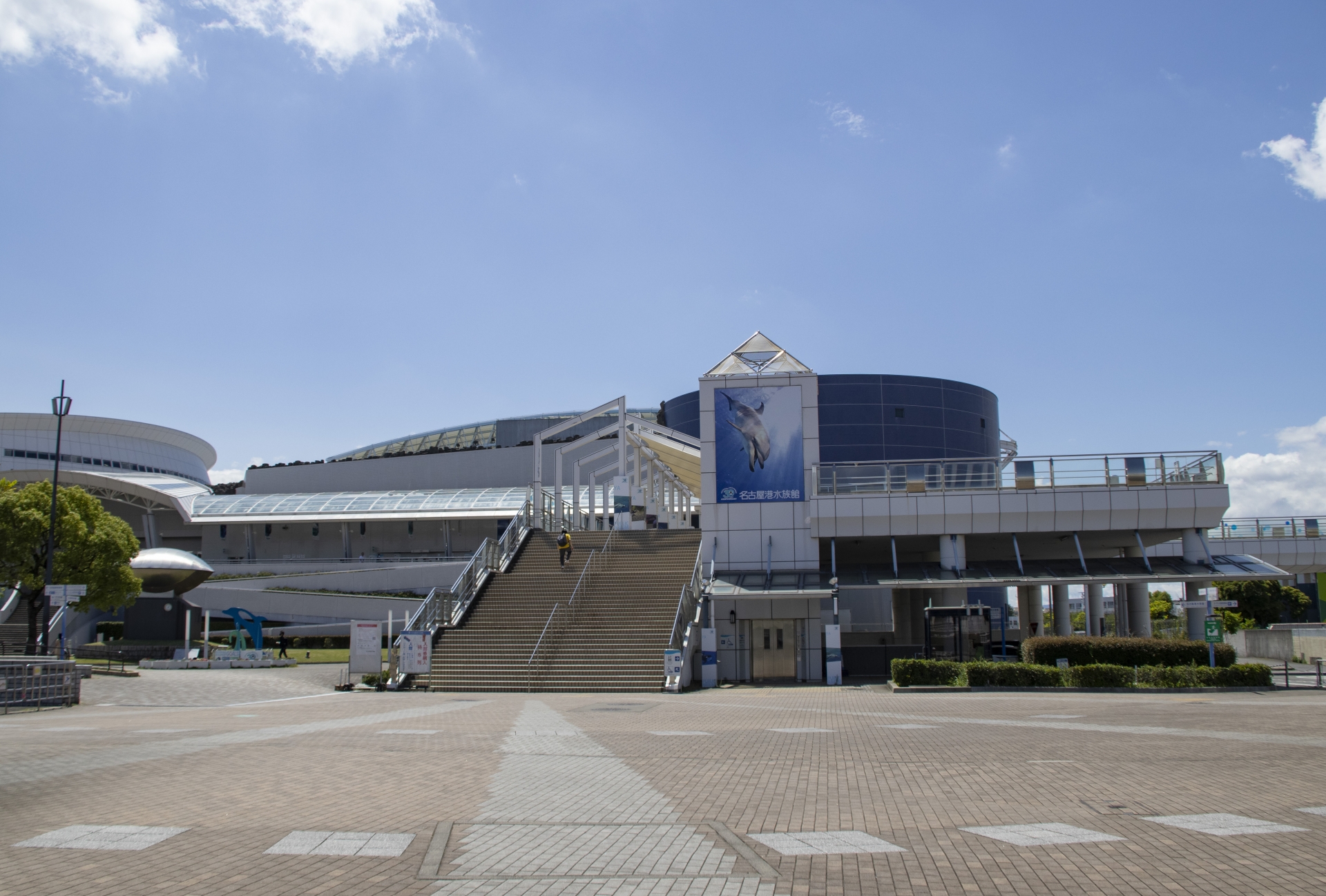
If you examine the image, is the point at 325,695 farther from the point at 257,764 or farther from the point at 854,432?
the point at 854,432

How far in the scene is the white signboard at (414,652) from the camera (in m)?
22.8

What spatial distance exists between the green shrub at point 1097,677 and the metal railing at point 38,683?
2027 cm

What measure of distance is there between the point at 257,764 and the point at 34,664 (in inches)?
482

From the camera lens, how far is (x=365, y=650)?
24.0 metres

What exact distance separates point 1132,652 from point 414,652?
1637 centimetres

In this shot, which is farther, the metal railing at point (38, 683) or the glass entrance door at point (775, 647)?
the glass entrance door at point (775, 647)

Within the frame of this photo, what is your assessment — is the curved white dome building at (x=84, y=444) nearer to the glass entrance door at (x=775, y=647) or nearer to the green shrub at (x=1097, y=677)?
the glass entrance door at (x=775, y=647)

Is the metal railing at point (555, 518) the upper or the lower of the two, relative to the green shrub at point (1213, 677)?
upper

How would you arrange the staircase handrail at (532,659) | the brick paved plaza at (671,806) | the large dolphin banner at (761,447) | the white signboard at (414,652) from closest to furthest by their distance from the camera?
the brick paved plaza at (671,806) → the staircase handrail at (532,659) → the white signboard at (414,652) → the large dolphin banner at (761,447)

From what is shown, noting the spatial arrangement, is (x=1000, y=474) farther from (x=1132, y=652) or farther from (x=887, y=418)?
(x=887, y=418)

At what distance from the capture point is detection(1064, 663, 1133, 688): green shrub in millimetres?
20906

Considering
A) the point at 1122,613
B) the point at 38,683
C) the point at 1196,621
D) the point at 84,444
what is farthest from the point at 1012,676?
the point at 84,444

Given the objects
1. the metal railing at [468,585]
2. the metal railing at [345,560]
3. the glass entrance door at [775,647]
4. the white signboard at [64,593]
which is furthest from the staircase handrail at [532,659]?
the metal railing at [345,560]

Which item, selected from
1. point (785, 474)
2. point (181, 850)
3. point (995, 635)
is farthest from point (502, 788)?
point (995, 635)
